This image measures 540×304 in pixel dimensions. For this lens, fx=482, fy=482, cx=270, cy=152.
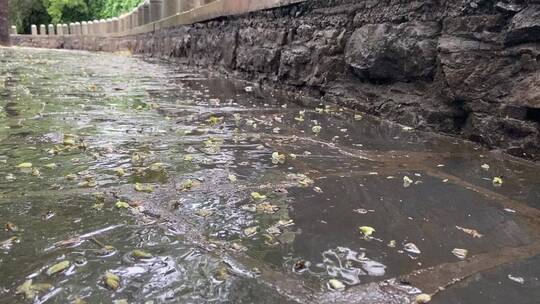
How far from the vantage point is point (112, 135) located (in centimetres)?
281

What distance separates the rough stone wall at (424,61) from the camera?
2.55 m

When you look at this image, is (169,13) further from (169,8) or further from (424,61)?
(424,61)

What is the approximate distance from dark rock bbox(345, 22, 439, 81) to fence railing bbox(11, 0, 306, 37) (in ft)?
4.51

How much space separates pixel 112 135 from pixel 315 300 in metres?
2.00

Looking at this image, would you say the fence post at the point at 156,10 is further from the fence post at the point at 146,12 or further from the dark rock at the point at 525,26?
the dark rock at the point at 525,26

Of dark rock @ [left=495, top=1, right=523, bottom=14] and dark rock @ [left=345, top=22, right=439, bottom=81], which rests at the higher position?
dark rock @ [left=495, top=1, right=523, bottom=14]

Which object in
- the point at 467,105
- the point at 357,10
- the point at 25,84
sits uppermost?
the point at 357,10

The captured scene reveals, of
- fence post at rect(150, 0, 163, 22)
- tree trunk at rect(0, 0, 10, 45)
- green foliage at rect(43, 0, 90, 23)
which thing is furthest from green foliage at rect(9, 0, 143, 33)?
fence post at rect(150, 0, 163, 22)

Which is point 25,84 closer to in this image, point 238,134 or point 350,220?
point 238,134

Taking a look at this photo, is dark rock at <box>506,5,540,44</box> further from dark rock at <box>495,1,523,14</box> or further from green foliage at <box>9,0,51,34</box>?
green foliage at <box>9,0,51,34</box>

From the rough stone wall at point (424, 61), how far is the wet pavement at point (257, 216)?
203 mm

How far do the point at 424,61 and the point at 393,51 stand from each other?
31 centimetres

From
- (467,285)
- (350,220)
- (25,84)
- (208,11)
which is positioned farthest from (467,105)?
(208,11)

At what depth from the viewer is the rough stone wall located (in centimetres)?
255
